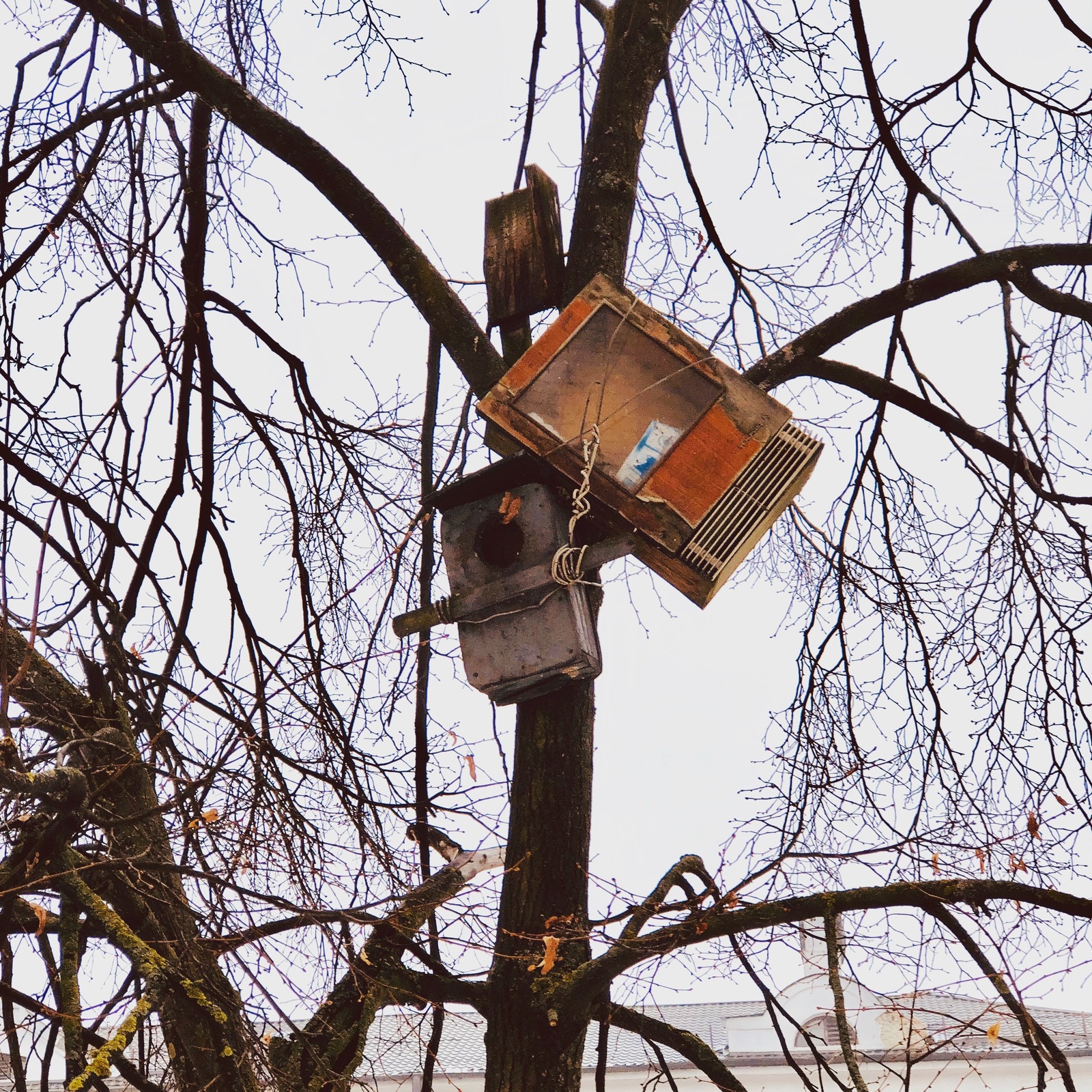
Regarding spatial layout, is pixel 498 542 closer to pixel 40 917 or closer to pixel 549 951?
pixel 549 951

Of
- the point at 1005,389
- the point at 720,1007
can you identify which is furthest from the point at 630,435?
the point at 720,1007

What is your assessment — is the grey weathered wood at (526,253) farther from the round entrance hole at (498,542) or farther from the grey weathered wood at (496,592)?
the grey weathered wood at (496,592)

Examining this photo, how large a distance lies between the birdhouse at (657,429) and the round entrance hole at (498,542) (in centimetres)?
31

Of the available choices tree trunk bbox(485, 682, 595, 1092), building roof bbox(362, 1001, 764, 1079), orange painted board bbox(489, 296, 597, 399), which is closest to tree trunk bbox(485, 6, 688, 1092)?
tree trunk bbox(485, 682, 595, 1092)

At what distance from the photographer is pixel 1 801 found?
3.17m

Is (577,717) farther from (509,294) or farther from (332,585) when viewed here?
(509,294)

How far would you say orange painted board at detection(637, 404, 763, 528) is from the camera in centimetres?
322

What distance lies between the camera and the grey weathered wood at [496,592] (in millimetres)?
3307

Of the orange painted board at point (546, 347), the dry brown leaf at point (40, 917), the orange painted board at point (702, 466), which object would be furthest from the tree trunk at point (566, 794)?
the dry brown leaf at point (40, 917)

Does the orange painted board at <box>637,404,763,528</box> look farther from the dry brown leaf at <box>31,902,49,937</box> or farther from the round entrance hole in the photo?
the dry brown leaf at <box>31,902,49,937</box>

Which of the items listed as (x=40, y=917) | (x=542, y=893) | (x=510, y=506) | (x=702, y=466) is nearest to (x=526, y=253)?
(x=510, y=506)

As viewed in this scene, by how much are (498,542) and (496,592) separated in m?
0.22

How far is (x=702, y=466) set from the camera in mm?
3240

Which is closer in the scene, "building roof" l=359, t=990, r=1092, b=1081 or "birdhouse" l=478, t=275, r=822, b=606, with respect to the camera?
"birdhouse" l=478, t=275, r=822, b=606
